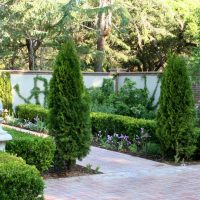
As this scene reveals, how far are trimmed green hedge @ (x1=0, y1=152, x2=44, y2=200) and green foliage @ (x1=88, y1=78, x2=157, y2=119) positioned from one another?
977 cm

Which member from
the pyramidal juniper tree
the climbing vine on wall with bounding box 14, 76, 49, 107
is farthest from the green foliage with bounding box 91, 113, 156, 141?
the climbing vine on wall with bounding box 14, 76, 49, 107

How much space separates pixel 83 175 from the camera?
26.8 ft

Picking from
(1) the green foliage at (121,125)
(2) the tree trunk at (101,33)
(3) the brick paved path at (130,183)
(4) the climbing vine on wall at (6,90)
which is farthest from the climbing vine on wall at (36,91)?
(3) the brick paved path at (130,183)

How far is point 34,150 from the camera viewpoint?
299 inches

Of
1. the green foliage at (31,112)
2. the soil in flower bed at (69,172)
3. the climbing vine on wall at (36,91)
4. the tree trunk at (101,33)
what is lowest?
the soil in flower bed at (69,172)

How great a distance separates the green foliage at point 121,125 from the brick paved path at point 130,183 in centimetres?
152

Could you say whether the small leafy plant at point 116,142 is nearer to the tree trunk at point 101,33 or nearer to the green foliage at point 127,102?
the green foliage at point 127,102

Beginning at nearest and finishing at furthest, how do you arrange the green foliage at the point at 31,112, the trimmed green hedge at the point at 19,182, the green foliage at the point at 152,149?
the trimmed green hedge at the point at 19,182
the green foliage at the point at 152,149
the green foliage at the point at 31,112

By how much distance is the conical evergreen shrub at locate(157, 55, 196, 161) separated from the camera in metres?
9.43

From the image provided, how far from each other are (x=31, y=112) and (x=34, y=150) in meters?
8.05

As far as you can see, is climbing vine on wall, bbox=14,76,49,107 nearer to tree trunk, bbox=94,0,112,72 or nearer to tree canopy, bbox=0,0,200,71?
tree canopy, bbox=0,0,200,71

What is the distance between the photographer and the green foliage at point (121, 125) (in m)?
11.0

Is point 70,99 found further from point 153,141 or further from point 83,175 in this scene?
point 153,141

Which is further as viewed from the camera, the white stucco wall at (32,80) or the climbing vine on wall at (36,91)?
the climbing vine on wall at (36,91)
